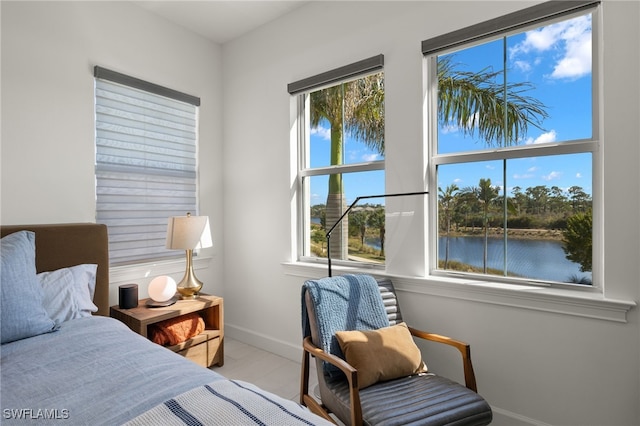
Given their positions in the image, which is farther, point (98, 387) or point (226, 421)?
point (98, 387)

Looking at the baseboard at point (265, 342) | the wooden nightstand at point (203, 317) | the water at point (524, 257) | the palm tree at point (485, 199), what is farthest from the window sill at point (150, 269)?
the palm tree at point (485, 199)

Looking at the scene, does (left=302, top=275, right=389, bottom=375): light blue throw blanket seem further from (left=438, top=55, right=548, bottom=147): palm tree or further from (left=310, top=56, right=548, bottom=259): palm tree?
(left=438, top=55, right=548, bottom=147): palm tree

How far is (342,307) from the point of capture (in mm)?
1967

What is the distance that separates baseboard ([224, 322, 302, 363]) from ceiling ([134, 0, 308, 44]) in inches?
111

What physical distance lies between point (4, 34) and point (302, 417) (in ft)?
9.29

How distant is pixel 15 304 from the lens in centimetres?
158

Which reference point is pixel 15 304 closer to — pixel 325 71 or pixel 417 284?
pixel 417 284

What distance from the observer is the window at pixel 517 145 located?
5.93 ft

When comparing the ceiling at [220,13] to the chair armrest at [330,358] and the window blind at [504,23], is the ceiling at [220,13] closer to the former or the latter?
the window blind at [504,23]

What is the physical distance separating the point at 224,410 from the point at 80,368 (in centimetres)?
74

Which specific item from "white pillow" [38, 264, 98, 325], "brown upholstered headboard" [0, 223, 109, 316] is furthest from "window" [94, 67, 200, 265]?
"white pillow" [38, 264, 98, 325]

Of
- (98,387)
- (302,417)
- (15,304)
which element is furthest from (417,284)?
(15,304)

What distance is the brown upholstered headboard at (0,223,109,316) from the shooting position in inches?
82.4

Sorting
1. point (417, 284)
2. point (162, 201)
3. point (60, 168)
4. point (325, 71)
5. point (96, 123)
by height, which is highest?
point (325, 71)
